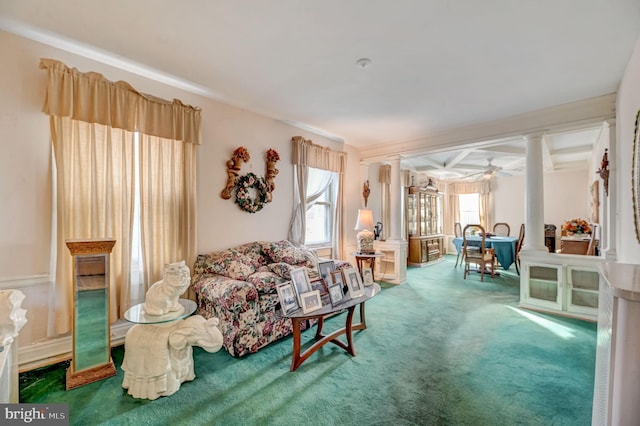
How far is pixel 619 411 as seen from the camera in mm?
878

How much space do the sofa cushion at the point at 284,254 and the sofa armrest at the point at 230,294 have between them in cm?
83

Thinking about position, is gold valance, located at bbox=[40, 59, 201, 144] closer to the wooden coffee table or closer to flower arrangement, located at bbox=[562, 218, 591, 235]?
the wooden coffee table

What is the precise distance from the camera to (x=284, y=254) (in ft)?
11.1

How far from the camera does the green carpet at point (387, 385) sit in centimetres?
168

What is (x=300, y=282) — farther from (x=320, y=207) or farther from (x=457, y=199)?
(x=457, y=199)

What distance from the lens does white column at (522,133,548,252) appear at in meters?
3.67

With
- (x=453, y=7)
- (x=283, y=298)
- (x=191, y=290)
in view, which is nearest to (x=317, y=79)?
(x=453, y=7)

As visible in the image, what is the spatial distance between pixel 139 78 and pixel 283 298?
2.54m

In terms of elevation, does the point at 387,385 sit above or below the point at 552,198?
below

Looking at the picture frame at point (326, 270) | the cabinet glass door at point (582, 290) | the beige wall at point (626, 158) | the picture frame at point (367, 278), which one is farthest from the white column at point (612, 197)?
the picture frame at point (326, 270)

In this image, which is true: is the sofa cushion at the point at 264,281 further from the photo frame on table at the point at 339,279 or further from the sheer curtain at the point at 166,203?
the sheer curtain at the point at 166,203

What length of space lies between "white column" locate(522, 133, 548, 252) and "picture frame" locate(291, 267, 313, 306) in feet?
10.9

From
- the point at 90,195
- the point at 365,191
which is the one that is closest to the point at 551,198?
the point at 365,191

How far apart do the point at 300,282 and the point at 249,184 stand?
1793 millimetres
